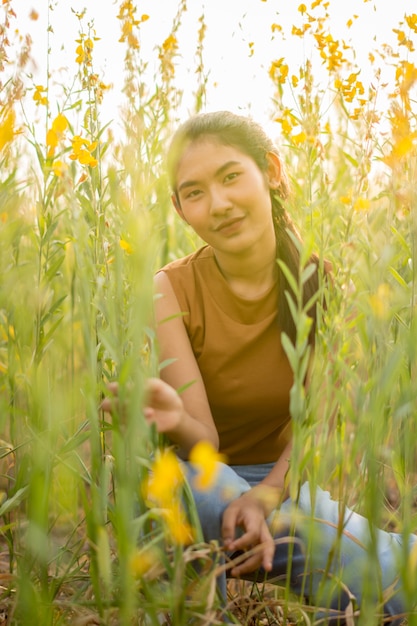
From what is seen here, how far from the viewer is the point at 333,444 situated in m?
1.22

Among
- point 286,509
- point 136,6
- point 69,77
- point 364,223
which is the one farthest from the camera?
point 136,6

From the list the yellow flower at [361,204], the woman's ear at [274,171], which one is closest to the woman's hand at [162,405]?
the yellow flower at [361,204]

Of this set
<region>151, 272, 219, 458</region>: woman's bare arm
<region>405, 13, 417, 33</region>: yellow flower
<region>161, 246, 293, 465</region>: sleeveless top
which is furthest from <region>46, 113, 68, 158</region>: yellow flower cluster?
<region>405, 13, 417, 33</region>: yellow flower

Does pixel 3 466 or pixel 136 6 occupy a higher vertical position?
pixel 136 6

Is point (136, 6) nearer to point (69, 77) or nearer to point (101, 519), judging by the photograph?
point (69, 77)

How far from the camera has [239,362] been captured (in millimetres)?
1749

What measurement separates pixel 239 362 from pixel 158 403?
71 cm

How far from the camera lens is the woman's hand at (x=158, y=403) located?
37.4 inches

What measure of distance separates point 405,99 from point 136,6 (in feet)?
3.18

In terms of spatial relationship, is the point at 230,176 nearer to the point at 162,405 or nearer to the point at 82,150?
the point at 82,150

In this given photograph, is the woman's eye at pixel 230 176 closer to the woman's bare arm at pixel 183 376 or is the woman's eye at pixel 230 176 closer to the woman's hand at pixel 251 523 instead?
the woman's bare arm at pixel 183 376

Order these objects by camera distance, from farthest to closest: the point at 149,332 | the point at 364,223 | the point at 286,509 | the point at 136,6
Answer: the point at 136,6, the point at 286,509, the point at 364,223, the point at 149,332

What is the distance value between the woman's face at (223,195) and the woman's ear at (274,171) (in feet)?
0.20

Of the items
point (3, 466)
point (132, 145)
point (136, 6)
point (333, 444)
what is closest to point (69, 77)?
point (136, 6)
